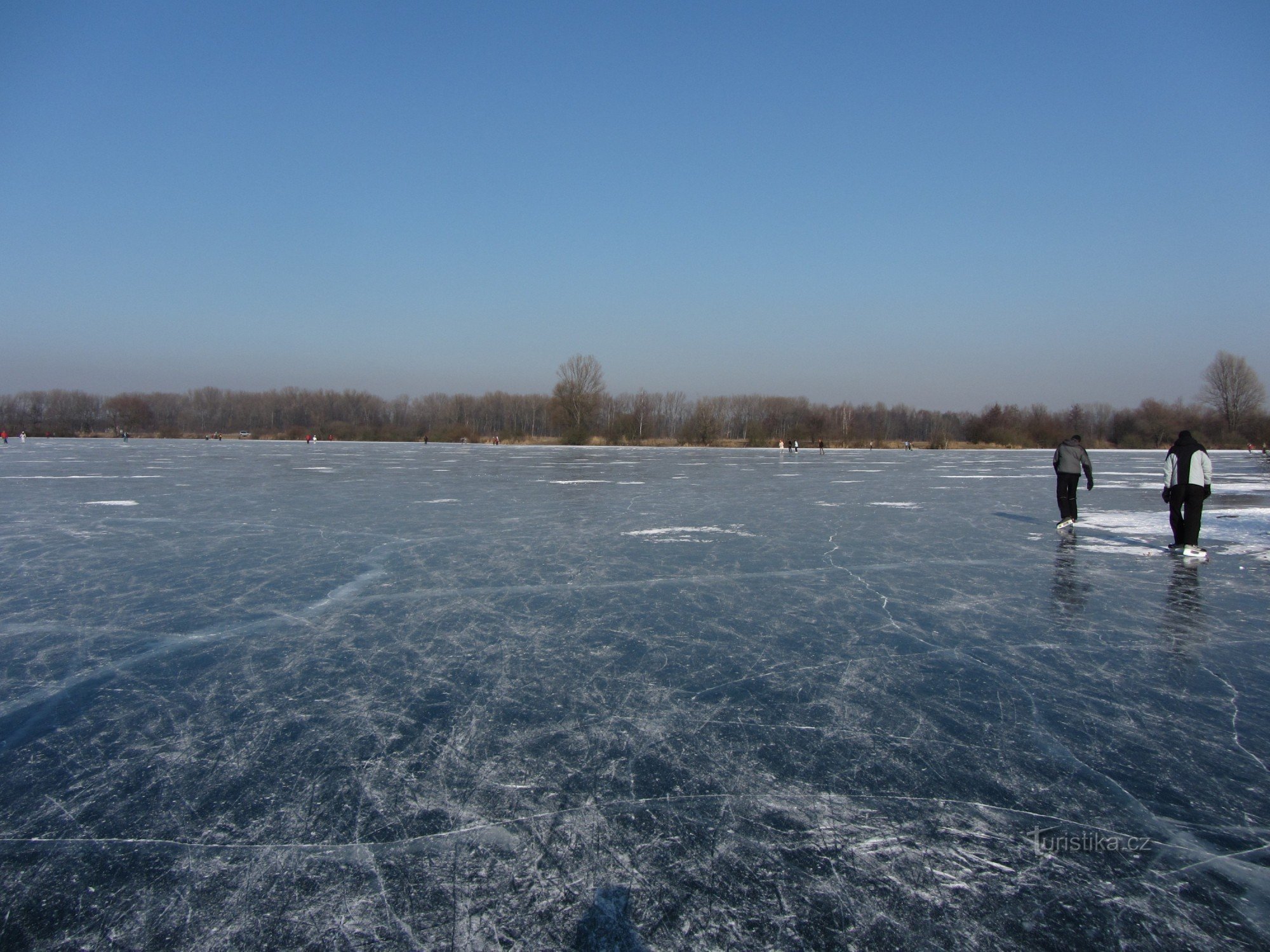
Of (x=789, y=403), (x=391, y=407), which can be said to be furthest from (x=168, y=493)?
(x=391, y=407)

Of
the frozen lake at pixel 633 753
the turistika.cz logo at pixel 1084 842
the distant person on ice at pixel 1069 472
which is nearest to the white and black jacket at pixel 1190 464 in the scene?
the frozen lake at pixel 633 753

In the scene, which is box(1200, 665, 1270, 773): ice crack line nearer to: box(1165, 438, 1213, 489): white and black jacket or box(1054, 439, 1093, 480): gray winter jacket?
box(1165, 438, 1213, 489): white and black jacket

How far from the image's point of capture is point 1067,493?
8586mm

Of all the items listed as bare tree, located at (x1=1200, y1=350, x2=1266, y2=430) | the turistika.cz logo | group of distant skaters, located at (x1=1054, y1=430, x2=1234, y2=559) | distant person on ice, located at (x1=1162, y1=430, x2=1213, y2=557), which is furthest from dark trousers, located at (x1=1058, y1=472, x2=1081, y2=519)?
bare tree, located at (x1=1200, y1=350, x2=1266, y2=430)

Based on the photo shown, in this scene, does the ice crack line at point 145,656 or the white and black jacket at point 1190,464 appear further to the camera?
the white and black jacket at point 1190,464

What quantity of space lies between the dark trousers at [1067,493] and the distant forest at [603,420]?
44330 mm

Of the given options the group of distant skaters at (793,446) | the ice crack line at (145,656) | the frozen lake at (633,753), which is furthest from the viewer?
the group of distant skaters at (793,446)

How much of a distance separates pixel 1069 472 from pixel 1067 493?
0.30 metres

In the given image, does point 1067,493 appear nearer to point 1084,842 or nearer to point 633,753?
point 1084,842

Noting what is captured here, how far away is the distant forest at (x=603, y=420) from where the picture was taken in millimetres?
55594

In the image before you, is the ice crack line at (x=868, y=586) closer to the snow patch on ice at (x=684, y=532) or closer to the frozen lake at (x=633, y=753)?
the frozen lake at (x=633, y=753)

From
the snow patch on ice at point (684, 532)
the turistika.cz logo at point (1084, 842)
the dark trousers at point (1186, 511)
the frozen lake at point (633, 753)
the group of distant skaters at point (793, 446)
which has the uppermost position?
the group of distant skaters at point (793, 446)

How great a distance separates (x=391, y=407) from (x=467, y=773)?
329 feet

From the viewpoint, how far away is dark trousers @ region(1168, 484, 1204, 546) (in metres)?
6.66
